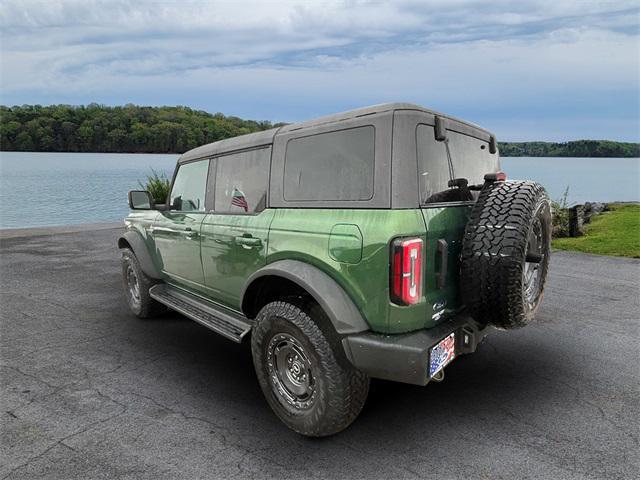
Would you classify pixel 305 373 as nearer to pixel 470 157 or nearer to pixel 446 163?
pixel 446 163

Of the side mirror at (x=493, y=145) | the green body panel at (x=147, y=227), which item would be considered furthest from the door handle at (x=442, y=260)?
the green body panel at (x=147, y=227)

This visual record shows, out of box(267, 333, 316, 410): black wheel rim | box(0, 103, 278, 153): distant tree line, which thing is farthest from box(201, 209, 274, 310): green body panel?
box(0, 103, 278, 153): distant tree line

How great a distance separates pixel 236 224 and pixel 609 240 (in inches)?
408

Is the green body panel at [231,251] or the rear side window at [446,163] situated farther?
the green body panel at [231,251]

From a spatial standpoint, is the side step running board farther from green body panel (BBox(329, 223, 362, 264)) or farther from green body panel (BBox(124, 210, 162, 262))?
green body panel (BBox(329, 223, 362, 264))

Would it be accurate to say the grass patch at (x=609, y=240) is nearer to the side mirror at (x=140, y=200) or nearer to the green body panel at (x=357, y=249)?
the green body panel at (x=357, y=249)

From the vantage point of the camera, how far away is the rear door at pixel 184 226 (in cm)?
411

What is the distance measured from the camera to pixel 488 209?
279cm

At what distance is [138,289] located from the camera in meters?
5.36

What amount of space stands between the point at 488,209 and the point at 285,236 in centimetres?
134

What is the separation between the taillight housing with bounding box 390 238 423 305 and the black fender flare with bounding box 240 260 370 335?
0.26 m

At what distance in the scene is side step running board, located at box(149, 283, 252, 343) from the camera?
137 inches

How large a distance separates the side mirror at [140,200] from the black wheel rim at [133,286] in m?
0.86

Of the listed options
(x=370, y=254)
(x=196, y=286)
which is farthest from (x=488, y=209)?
(x=196, y=286)
